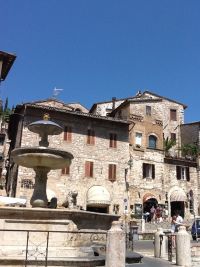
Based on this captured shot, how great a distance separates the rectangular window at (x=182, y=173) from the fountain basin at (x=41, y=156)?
30394 mm

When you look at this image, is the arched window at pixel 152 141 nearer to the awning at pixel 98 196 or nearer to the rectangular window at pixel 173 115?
the awning at pixel 98 196

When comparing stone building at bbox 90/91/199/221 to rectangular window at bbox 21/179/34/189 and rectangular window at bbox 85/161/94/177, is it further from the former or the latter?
rectangular window at bbox 21/179/34/189

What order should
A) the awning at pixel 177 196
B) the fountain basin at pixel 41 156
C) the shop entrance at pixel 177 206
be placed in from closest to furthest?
1. the fountain basin at pixel 41 156
2. the awning at pixel 177 196
3. the shop entrance at pixel 177 206

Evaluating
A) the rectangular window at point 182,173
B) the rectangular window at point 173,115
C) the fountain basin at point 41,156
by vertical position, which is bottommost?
the fountain basin at point 41,156

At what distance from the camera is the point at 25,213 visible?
9.20m

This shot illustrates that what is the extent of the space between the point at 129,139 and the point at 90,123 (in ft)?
17.2

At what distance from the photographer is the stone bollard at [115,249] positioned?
24.1 ft

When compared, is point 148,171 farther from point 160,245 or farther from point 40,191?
point 40,191

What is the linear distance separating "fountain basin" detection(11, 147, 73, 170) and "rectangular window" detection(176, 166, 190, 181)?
1197 inches

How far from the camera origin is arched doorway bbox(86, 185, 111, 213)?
1307 inches

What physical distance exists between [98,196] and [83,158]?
13.3 feet

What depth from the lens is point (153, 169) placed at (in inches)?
1528

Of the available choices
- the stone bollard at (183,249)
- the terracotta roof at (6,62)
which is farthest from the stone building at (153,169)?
the stone bollard at (183,249)

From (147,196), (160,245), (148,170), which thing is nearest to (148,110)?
(148,170)
